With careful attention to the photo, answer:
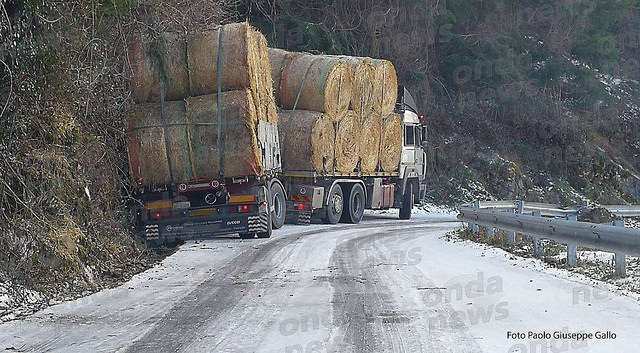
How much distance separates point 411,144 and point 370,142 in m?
3.36

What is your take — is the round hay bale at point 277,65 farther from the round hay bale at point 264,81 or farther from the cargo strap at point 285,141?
the round hay bale at point 264,81

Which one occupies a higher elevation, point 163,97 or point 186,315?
point 163,97

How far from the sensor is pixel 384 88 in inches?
895

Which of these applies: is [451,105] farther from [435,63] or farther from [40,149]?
[40,149]

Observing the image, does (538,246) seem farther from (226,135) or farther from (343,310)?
(226,135)

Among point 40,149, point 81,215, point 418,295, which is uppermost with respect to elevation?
point 40,149

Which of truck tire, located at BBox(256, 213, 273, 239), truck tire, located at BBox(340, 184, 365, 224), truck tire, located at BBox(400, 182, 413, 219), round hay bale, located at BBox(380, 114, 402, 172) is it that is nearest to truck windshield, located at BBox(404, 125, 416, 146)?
round hay bale, located at BBox(380, 114, 402, 172)

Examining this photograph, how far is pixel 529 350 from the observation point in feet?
19.9

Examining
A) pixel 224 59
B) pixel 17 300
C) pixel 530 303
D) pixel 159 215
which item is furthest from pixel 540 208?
pixel 17 300

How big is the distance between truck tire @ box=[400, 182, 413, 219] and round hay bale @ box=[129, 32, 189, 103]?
11839 millimetres

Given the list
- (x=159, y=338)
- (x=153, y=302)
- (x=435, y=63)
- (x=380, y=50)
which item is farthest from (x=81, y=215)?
(x=435, y=63)

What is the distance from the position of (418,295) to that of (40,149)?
4.78 m

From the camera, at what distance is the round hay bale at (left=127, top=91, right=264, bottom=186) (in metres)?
14.7

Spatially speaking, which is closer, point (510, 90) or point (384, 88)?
point (384, 88)
